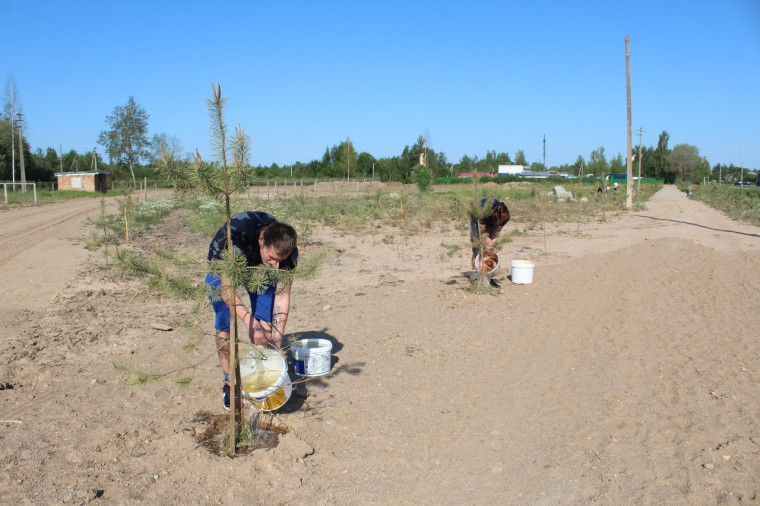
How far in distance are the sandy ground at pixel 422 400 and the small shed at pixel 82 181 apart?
4179 centimetres

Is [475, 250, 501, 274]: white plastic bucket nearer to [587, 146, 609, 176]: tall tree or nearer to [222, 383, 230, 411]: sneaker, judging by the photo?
[222, 383, 230, 411]: sneaker

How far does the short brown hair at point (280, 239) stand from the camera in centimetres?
332

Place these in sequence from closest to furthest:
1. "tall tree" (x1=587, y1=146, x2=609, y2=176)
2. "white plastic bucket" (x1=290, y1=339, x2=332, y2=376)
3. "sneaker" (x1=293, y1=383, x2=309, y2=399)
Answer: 1. "sneaker" (x1=293, y1=383, x2=309, y2=399)
2. "white plastic bucket" (x1=290, y1=339, x2=332, y2=376)
3. "tall tree" (x1=587, y1=146, x2=609, y2=176)

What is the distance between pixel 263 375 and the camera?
13.1ft

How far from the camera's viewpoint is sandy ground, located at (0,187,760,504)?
319 cm

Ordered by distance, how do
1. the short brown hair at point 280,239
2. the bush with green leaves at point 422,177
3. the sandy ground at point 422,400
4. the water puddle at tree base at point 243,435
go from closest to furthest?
the sandy ground at point 422,400
the short brown hair at point 280,239
the water puddle at tree base at point 243,435
the bush with green leaves at point 422,177

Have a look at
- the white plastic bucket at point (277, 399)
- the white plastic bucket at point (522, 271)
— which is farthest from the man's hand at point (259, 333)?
the white plastic bucket at point (522, 271)

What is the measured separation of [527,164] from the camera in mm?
112500

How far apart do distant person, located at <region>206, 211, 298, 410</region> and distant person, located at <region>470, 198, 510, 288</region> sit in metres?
4.09

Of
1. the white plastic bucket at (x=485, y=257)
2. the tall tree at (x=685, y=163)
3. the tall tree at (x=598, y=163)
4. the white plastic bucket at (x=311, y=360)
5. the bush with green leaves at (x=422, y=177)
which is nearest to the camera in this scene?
the white plastic bucket at (x=311, y=360)

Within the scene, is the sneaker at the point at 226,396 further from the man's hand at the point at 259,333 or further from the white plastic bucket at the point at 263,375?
the man's hand at the point at 259,333

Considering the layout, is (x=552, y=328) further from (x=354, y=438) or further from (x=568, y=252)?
(x=568, y=252)

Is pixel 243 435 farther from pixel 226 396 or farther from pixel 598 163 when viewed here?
pixel 598 163

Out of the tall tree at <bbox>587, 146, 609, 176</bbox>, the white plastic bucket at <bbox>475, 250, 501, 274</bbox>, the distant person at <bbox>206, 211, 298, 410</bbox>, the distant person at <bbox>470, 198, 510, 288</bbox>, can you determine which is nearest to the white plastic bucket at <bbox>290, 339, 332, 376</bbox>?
the distant person at <bbox>206, 211, 298, 410</bbox>
